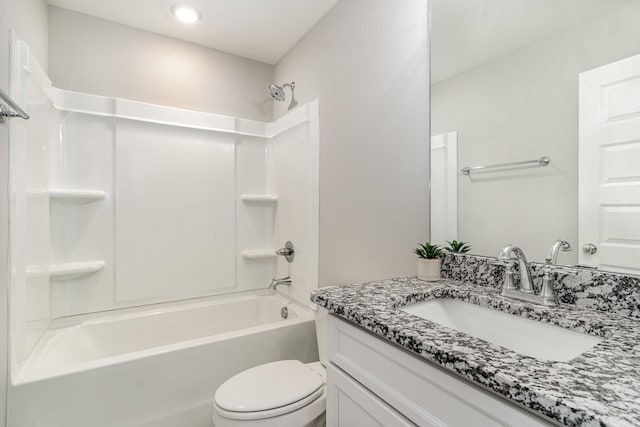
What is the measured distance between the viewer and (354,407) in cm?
91

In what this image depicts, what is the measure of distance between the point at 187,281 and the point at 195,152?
3.24 feet

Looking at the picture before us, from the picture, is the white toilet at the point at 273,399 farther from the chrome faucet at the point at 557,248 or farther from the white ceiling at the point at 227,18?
the white ceiling at the point at 227,18

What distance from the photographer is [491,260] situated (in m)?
1.12

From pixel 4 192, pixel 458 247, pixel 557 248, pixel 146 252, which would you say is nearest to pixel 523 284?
pixel 557 248

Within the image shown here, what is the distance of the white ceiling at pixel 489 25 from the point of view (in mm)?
966

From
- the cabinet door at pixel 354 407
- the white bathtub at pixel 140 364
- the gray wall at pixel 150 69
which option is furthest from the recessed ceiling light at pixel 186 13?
the cabinet door at pixel 354 407

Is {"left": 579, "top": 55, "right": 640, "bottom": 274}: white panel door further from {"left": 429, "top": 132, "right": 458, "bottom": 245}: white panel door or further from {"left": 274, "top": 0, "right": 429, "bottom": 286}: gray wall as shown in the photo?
{"left": 274, "top": 0, "right": 429, "bottom": 286}: gray wall

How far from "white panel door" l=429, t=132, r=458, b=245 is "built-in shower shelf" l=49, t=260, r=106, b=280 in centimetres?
206

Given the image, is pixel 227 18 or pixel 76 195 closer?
pixel 76 195

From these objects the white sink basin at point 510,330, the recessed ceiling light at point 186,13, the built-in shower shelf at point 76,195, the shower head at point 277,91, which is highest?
the recessed ceiling light at point 186,13

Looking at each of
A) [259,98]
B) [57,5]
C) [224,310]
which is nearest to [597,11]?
[259,98]

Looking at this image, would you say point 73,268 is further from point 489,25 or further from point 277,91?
point 489,25

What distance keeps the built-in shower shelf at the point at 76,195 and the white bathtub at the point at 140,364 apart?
2.49 ft

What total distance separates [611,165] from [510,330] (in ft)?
1.74
